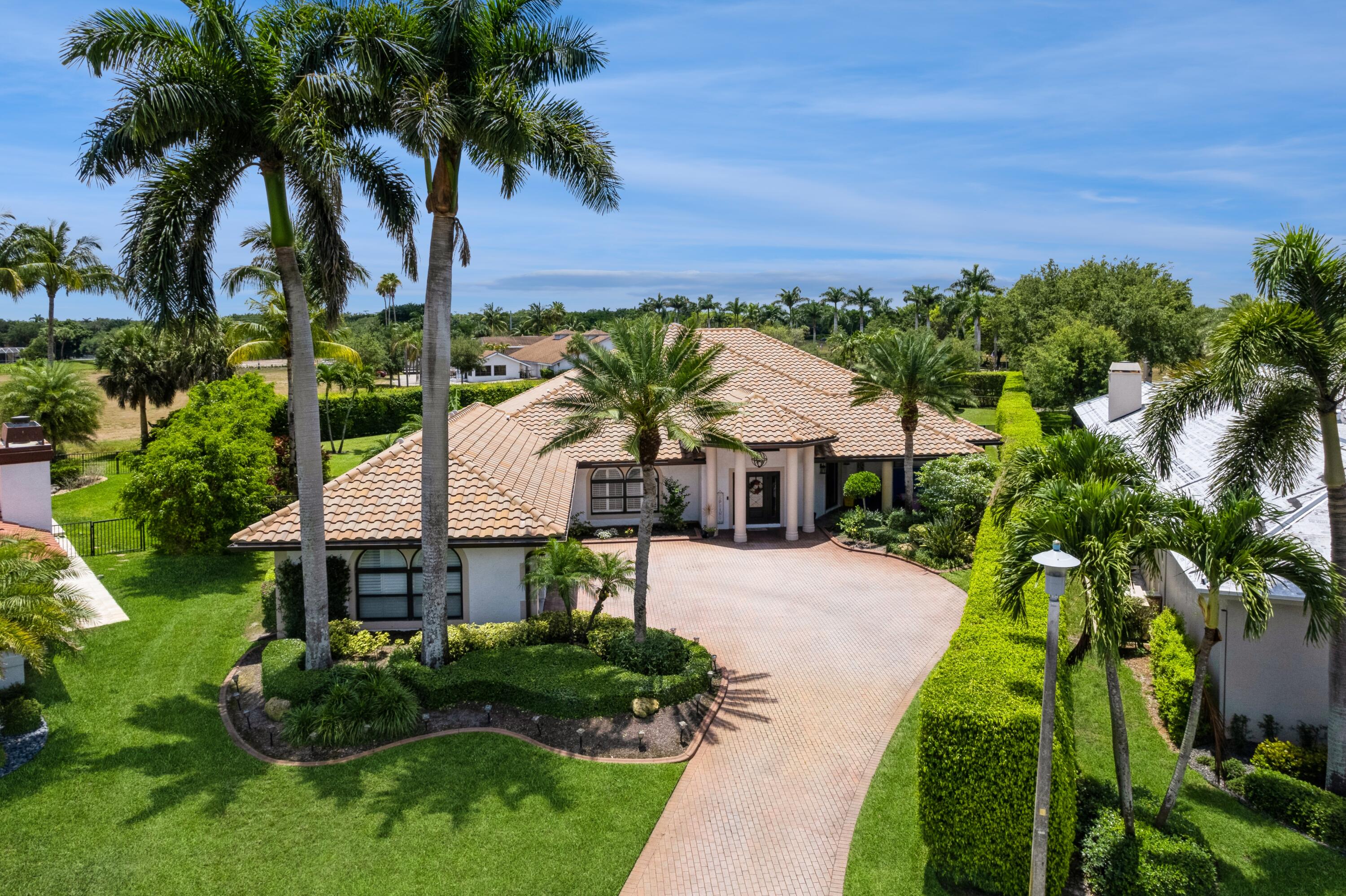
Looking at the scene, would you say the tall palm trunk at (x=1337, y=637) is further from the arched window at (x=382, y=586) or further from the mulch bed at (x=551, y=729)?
the arched window at (x=382, y=586)

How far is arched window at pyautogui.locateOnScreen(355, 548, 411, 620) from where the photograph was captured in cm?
1948

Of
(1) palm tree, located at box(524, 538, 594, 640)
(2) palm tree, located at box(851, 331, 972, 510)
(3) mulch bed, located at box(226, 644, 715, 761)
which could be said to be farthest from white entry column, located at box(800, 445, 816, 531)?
(3) mulch bed, located at box(226, 644, 715, 761)

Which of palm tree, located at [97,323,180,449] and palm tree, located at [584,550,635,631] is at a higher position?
palm tree, located at [97,323,180,449]

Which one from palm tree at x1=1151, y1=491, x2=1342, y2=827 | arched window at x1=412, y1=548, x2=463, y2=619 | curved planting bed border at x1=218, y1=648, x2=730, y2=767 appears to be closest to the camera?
palm tree at x1=1151, y1=491, x2=1342, y2=827

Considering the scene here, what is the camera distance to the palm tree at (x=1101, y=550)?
10453 mm

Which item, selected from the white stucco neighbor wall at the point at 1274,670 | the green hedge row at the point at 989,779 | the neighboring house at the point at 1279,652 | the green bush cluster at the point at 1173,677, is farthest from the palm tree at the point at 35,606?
the white stucco neighbor wall at the point at 1274,670

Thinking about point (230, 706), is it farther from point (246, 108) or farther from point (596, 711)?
point (246, 108)

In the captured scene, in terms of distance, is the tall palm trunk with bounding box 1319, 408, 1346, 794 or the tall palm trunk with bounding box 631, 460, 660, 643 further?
the tall palm trunk with bounding box 631, 460, 660, 643

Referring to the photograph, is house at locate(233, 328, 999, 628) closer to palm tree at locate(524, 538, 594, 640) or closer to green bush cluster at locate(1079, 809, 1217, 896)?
palm tree at locate(524, 538, 594, 640)

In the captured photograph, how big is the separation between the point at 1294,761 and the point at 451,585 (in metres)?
16.0

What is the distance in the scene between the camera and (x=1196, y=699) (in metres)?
11.3

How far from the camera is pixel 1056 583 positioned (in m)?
8.70

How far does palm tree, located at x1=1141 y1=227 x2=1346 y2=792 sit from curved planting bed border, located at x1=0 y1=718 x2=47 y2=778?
18.5m

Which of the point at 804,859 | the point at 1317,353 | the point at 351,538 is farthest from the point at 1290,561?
the point at 351,538
